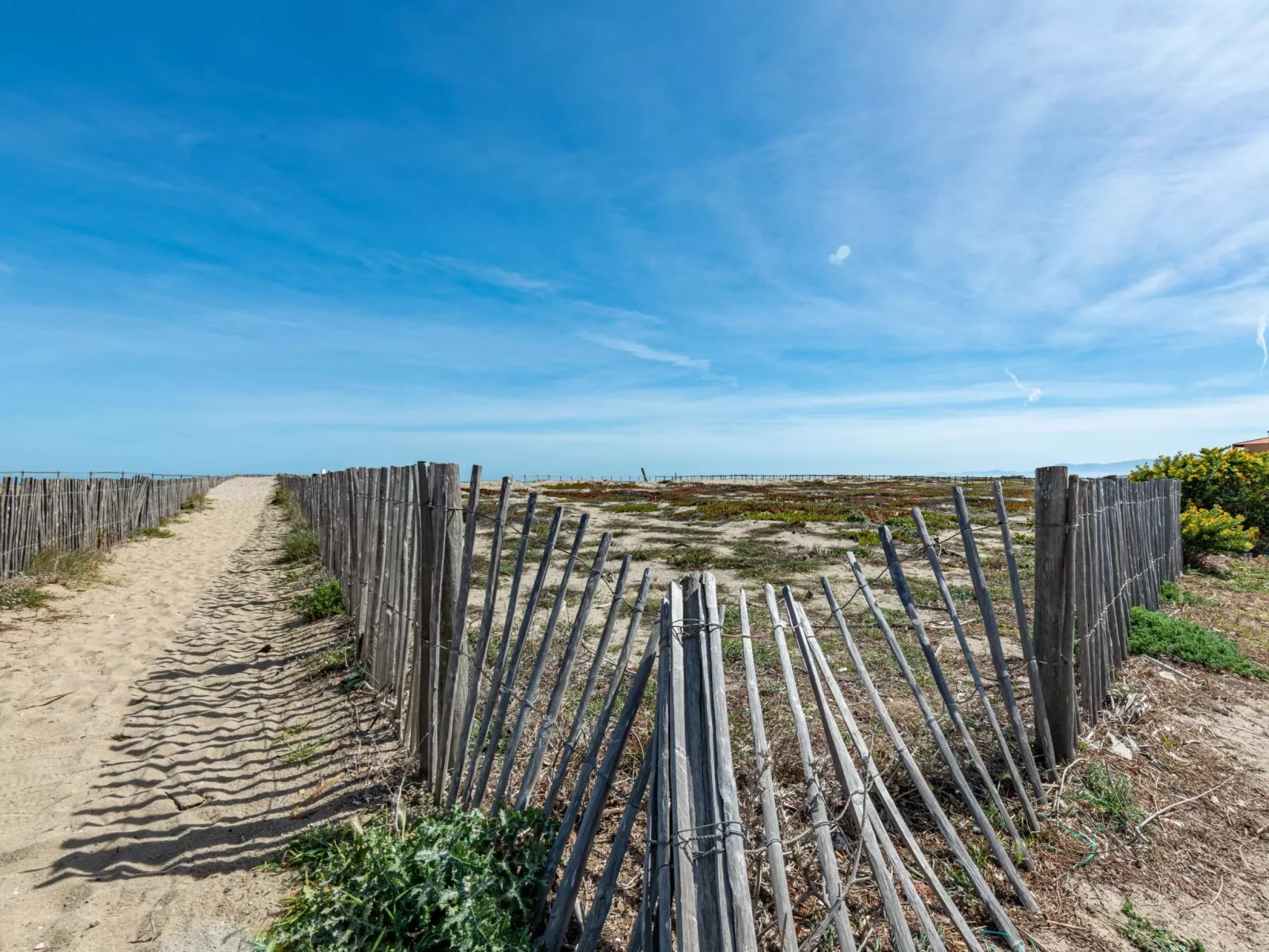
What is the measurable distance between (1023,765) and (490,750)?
306 cm

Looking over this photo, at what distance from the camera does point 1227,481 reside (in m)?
12.5

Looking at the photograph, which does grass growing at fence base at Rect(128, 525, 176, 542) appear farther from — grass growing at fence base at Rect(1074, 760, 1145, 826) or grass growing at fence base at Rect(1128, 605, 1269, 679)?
grass growing at fence base at Rect(1128, 605, 1269, 679)

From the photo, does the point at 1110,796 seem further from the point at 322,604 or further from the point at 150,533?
the point at 150,533

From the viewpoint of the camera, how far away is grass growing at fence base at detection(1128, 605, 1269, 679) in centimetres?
550

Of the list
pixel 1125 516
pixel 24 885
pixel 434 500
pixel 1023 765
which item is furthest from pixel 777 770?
pixel 1125 516

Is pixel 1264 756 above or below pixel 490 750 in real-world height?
below

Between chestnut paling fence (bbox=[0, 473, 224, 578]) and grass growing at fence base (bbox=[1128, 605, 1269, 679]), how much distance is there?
1402 cm

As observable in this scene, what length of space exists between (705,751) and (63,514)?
1344 cm

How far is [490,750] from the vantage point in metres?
2.78

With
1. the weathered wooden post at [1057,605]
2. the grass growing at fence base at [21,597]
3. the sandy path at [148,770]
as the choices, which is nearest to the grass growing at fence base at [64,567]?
the grass growing at fence base at [21,597]

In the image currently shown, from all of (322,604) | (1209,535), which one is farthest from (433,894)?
(1209,535)

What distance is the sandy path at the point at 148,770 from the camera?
105 inches

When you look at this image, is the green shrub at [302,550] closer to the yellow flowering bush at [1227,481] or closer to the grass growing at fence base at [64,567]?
the grass growing at fence base at [64,567]

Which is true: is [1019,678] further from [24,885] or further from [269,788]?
[24,885]
